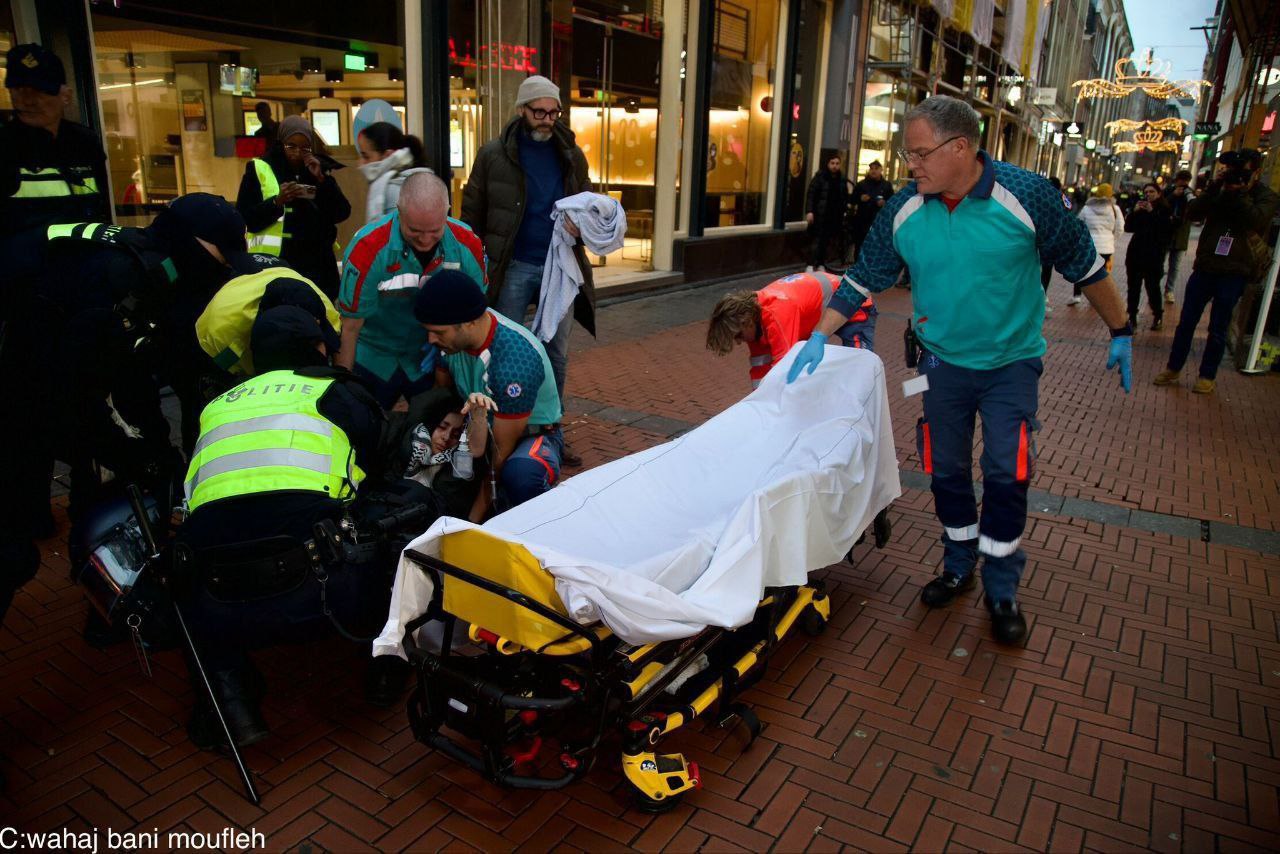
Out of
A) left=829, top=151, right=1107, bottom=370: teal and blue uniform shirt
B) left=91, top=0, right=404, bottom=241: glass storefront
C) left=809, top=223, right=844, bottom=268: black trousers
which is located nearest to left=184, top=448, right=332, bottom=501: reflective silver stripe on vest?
left=829, top=151, right=1107, bottom=370: teal and blue uniform shirt

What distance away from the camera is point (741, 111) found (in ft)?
45.7

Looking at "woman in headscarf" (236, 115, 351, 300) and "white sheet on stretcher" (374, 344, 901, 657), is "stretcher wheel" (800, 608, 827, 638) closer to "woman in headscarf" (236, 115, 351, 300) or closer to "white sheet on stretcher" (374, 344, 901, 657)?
"white sheet on stretcher" (374, 344, 901, 657)

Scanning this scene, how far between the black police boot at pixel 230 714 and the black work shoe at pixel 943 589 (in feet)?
8.95

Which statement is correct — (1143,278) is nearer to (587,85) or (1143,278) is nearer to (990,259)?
(587,85)

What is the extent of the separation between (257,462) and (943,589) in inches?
114

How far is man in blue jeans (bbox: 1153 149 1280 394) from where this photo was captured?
7605mm

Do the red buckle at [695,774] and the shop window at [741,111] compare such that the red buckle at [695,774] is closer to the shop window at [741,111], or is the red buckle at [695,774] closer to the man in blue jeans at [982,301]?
the man in blue jeans at [982,301]

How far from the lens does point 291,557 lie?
2.63m

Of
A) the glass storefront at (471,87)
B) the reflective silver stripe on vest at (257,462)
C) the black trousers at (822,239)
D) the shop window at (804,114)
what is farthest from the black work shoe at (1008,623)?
the shop window at (804,114)

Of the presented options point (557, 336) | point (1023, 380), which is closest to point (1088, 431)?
point (1023, 380)

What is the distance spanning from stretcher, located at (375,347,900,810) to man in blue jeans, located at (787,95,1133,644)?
66cm

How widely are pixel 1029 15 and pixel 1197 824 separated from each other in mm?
31022

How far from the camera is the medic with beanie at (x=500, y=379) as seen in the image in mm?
3285

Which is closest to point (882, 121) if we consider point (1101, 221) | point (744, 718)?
point (1101, 221)
